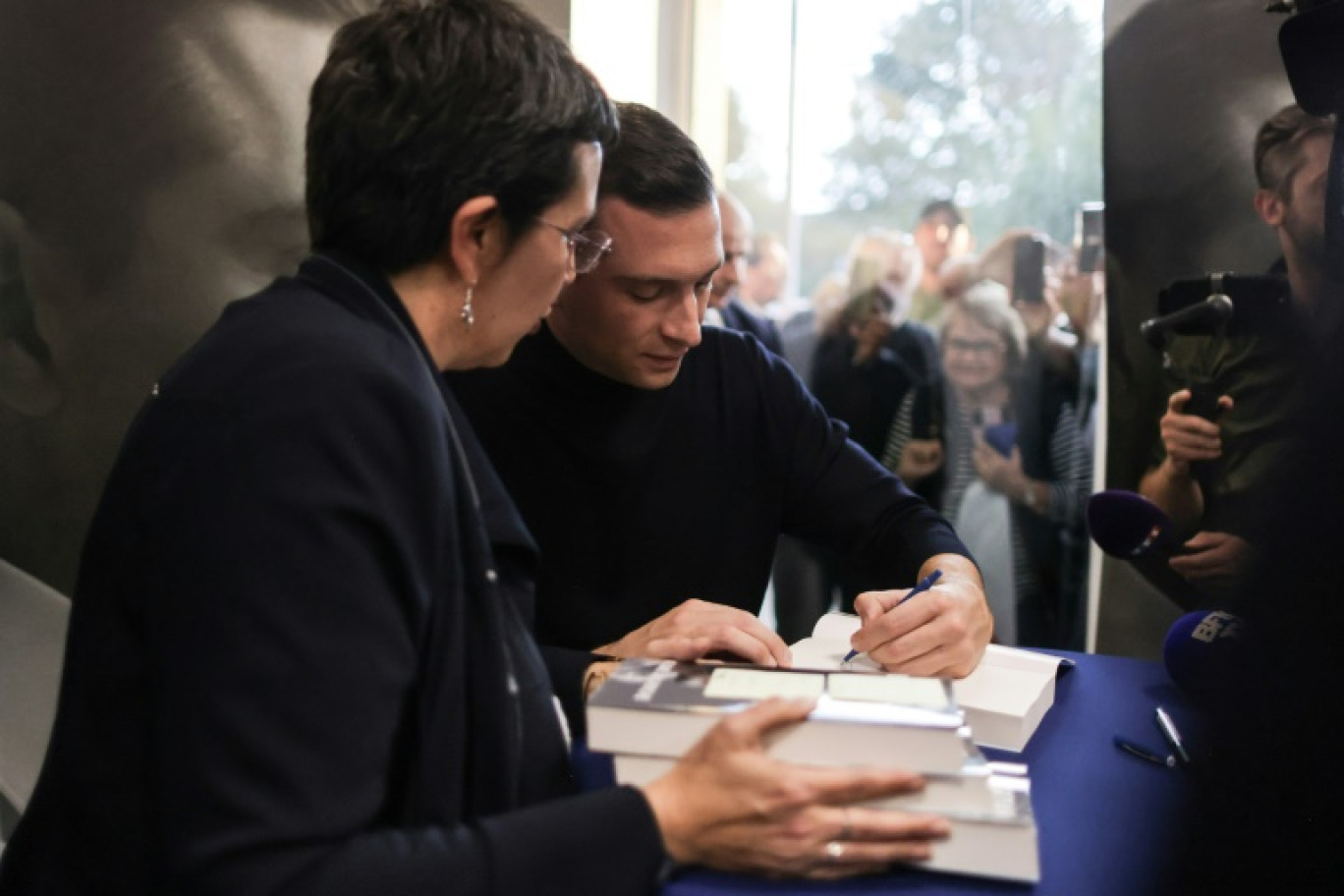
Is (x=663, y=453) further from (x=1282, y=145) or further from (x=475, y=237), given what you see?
(x=1282, y=145)

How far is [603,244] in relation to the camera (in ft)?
4.23

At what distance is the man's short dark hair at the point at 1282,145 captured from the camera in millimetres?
2311

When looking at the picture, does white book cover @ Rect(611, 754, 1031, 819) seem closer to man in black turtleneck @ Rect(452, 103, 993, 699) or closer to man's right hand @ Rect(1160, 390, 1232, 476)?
man in black turtleneck @ Rect(452, 103, 993, 699)

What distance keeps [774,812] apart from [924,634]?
1.61 ft

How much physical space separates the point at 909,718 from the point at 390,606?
16.9 inches

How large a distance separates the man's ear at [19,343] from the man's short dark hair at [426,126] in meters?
1.27

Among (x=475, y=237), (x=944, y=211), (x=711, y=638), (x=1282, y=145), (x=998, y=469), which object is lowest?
(x=998, y=469)

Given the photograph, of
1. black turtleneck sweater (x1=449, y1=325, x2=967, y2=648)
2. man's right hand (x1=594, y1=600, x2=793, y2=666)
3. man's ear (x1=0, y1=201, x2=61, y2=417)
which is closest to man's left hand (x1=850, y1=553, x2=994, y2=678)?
man's right hand (x1=594, y1=600, x2=793, y2=666)

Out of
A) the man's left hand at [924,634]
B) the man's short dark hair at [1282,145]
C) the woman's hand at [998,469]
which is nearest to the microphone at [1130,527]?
the man's left hand at [924,634]

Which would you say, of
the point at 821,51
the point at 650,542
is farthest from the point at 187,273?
the point at 821,51

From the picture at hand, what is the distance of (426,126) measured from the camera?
1.00m

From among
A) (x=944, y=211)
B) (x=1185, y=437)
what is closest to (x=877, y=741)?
(x=1185, y=437)

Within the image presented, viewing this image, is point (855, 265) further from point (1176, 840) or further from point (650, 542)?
point (1176, 840)

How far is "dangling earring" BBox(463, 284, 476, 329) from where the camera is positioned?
1087mm
